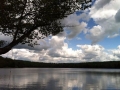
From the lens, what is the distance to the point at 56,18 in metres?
12.5

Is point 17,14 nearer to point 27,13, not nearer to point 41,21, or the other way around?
point 27,13

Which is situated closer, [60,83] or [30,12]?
[30,12]

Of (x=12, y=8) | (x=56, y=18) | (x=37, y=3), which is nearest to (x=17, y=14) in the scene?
→ (x=12, y=8)

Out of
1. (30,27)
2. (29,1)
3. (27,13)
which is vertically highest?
(29,1)

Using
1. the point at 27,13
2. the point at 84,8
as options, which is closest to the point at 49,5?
the point at 27,13

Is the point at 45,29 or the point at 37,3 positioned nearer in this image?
the point at 37,3

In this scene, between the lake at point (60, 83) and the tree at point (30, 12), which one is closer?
the tree at point (30, 12)

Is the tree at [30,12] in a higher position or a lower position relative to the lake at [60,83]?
higher

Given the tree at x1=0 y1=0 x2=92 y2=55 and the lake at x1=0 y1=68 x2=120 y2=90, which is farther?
the lake at x1=0 y1=68 x2=120 y2=90

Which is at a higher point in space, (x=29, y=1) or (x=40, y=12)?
(x=29, y=1)

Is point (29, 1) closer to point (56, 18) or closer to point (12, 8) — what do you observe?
point (12, 8)

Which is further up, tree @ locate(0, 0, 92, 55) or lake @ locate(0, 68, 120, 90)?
tree @ locate(0, 0, 92, 55)

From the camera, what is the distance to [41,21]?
12.1 metres

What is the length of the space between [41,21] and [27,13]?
0.98 meters
